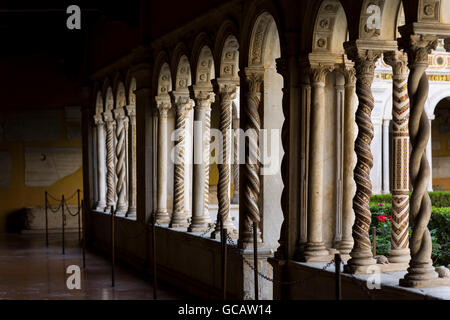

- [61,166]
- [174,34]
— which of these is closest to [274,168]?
[174,34]

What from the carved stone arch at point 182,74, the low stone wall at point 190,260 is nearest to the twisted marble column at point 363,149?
the low stone wall at point 190,260

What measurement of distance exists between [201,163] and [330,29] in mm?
3276

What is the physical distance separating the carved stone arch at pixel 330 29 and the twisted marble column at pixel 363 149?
1.66 ft

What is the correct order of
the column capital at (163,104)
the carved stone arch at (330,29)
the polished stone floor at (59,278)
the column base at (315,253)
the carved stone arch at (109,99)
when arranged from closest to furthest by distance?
the carved stone arch at (330,29) < the column base at (315,253) < the polished stone floor at (59,278) < the column capital at (163,104) < the carved stone arch at (109,99)

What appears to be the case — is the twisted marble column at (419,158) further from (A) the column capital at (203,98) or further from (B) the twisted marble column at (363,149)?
(A) the column capital at (203,98)

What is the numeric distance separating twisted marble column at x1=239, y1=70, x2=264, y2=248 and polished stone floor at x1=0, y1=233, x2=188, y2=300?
5.29 ft

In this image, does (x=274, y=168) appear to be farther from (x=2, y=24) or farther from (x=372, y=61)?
(x=2, y=24)

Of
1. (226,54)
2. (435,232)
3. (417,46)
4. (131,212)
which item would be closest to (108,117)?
(131,212)

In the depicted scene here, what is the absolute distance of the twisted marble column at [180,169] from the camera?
9516mm

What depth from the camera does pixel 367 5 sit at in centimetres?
537

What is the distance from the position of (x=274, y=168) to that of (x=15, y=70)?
1209cm

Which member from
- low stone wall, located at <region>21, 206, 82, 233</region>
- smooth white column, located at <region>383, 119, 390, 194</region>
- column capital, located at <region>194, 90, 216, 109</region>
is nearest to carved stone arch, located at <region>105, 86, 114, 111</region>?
low stone wall, located at <region>21, 206, 82, 233</region>

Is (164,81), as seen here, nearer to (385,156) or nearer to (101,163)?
(101,163)

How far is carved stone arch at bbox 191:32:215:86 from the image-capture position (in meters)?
8.62
